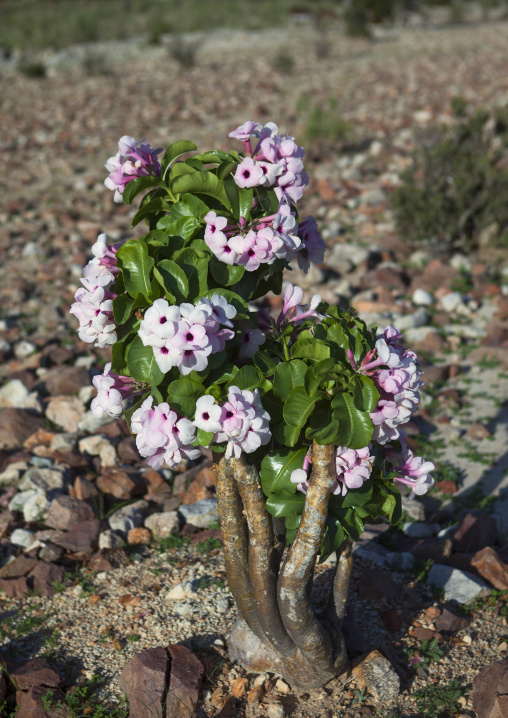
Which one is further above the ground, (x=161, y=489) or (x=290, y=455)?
(x=290, y=455)

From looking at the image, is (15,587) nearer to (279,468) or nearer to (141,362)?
(279,468)

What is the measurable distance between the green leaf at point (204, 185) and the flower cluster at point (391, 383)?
640 mm

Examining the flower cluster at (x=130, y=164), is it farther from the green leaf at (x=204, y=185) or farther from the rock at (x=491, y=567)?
the rock at (x=491, y=567)

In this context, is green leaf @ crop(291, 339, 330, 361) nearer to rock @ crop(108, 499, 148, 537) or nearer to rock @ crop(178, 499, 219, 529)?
rock @ crop(178, 499, 219, 529)

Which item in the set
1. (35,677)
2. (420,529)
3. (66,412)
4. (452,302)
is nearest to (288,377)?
(35,677)

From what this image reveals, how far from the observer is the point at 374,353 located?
213cm

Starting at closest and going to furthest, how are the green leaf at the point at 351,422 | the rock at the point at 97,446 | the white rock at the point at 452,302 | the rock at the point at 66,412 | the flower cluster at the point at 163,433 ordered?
the flower cluster at the point at 163,433, the green leaf at the point at 351,422, the rock at the point at 97,446, the rock at the point at 66,412, the white rock at the point at 452,302

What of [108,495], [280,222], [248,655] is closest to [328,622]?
[248,655]

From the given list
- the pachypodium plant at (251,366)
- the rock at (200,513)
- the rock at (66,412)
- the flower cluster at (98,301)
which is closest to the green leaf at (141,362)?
the pachypodium plant at (251,366)

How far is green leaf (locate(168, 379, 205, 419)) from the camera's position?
6.66 ft

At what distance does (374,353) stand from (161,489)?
2.52 metres

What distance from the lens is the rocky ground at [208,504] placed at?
288 centimetres

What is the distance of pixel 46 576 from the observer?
354 centimetres

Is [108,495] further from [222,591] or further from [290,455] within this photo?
[290,455]
